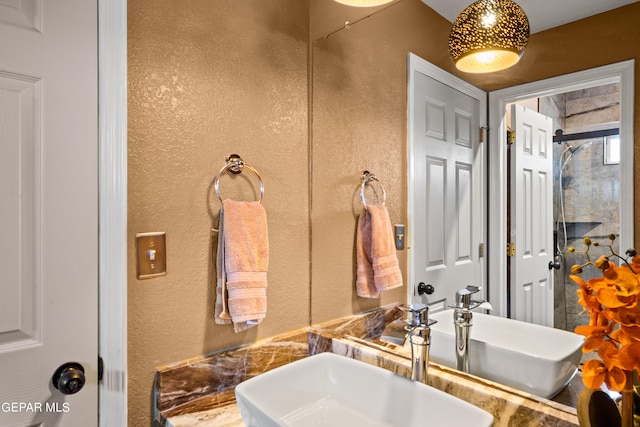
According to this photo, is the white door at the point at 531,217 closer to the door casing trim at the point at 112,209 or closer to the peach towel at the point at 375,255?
the peach towel at the point at 375,255

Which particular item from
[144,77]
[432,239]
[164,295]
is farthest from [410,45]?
[164,295]

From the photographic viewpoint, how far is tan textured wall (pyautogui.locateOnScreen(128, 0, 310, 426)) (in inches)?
39.1

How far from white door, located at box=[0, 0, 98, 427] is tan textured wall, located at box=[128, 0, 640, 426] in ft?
0.35

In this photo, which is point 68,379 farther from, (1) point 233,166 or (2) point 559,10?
(2) point 559,10

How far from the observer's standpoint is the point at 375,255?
1.25 metres

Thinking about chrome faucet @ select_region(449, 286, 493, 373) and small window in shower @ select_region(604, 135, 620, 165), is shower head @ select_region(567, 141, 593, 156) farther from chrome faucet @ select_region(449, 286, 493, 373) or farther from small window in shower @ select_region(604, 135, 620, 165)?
chrome faucet @ select_region(449, 286, 493, 373)

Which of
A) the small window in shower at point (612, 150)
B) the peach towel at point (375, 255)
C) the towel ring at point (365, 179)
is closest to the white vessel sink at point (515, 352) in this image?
the peach towel at point (375, 255)

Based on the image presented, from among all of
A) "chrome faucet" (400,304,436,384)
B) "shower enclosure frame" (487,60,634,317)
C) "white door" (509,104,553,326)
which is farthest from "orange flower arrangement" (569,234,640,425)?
"chrome faucet" (400,304,436,384)

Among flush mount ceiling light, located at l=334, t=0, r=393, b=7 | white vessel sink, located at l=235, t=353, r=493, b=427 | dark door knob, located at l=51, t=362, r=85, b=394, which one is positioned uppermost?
flush mount ceiling light, located at l=334, t=0, r=393, b=7

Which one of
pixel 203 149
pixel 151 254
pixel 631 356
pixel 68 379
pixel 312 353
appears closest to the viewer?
pixel 631 356

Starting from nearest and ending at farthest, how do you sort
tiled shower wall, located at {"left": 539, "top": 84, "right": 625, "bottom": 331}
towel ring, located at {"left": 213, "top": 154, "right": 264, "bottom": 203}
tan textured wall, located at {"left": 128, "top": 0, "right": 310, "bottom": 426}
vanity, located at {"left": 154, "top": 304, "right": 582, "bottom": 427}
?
1. tiled shower wall, located at {"left": 539, "top": 84, "right": 625, "bottom": 331}
2. vanity, located at {"left": 154, "top": 304, "right": 582, "bottom": 427}
3. tan textured wall, located at {"left": 128, "top": 0, "right": 310, "bottom": 426}
4. towel ring, located at {"left": 213, "top": 154, "right": 264, "bottom": 203}

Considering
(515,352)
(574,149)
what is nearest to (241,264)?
(515,352)

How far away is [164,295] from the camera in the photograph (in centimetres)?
103

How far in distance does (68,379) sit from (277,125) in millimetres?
938
